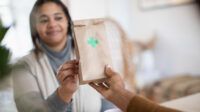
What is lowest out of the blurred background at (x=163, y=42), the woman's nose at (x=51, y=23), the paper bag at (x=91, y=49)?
the blurred background at (x=163, y=42)

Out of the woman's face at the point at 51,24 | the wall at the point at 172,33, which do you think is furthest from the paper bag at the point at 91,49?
the wall at the point at 172,33

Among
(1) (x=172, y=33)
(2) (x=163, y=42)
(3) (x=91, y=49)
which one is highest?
(3) (x=91, y=49)

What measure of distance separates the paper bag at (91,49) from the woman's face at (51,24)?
102 mm

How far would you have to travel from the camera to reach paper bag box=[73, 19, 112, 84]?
758mm

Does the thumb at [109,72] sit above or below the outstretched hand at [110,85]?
above

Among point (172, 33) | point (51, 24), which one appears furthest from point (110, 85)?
point (172, 33)

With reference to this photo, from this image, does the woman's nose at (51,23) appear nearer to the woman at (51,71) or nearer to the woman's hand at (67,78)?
the woman at (51,71)

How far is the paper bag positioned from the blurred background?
1.18m

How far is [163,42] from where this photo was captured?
8.30ft

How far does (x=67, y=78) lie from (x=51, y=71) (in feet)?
0.22

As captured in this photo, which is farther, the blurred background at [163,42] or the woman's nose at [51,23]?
the blurred background at [163,42]

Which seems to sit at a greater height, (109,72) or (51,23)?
(51,23)

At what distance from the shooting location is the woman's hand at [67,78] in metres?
0.79

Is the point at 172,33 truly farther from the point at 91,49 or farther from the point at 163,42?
the point at 91,49
